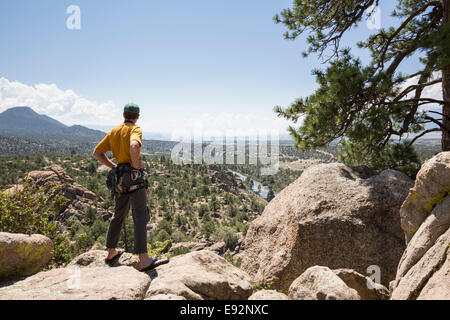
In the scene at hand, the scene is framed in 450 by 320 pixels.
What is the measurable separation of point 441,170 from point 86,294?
4.47 m

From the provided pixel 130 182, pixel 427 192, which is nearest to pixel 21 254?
pixel 130 182

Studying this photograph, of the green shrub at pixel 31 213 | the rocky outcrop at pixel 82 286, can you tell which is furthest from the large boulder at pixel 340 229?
the green shrub at pixel 31 213

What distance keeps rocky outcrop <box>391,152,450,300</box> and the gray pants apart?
3.35 meters

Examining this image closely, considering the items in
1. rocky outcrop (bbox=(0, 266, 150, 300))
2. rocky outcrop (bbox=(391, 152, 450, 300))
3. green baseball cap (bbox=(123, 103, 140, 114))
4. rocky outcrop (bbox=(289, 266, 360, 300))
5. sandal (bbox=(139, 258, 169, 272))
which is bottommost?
sandal (bbox=(139, 258, 169, 272))

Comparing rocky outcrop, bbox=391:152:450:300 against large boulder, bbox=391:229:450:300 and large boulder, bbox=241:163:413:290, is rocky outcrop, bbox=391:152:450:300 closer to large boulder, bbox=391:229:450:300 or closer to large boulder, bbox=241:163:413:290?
large boulder, bbox=391:229:450:300

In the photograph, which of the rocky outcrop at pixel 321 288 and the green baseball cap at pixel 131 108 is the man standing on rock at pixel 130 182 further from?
the rocky outcrop at pixel 321 288

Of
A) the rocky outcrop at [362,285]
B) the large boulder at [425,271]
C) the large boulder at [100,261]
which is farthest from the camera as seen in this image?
the large boulder at [100,261]

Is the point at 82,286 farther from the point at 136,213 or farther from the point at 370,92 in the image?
the point at 370,92

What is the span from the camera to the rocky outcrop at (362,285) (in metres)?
3.34

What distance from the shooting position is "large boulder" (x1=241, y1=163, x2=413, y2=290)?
429 cm

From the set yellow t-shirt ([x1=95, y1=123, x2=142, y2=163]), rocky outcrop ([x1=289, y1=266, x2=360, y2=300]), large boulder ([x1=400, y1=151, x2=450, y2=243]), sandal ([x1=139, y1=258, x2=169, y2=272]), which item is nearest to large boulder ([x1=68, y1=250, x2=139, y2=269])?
sandal ([x1=139, y1=258, x2=169, y2=272])

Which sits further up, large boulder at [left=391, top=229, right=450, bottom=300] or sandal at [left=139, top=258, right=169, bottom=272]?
large boulder at [left=391, top=229, right=450, bottom=300]

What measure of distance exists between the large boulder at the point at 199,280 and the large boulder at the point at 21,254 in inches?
70.5
